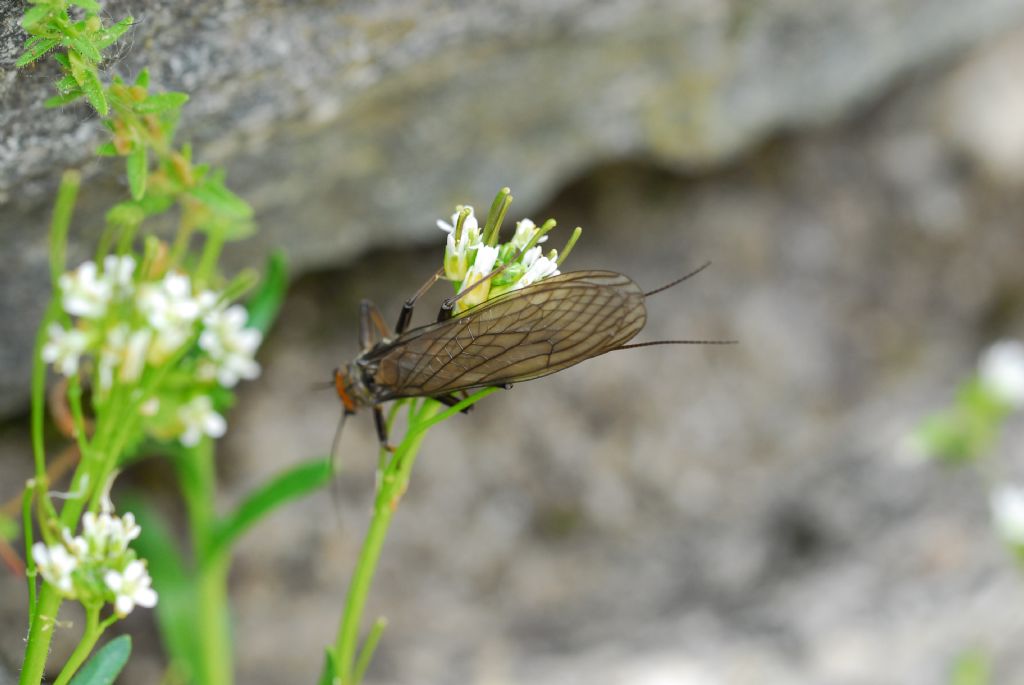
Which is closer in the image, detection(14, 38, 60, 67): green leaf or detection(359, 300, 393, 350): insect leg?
Result: detection(14, 38, 60, 67): green leaf

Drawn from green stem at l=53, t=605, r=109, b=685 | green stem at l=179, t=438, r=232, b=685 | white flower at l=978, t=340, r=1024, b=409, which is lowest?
green stem at l=53, t=605, r=109, b=685

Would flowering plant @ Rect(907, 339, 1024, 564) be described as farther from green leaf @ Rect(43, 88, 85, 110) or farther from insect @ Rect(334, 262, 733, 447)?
green leaf @ Rect(43, 88, 85, 110)

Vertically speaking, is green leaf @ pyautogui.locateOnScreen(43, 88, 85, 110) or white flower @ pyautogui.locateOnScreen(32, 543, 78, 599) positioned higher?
green leaf @ pyautogui.locateOnScreen(43, 88, 85, 110)

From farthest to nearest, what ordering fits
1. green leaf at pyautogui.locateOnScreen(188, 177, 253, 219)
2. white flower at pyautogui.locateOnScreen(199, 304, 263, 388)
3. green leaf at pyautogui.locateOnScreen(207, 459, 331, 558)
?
green leaf at pyautogui.locateOnScreen(207, 459, 331, 558), white flower at pyautogui.locateOnScreen(199, 304, 263, 388), green leaf at pyautogui.locateOnScreen(188, 177, 253, 219)

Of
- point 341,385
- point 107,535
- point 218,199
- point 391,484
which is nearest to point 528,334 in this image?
point 391,484

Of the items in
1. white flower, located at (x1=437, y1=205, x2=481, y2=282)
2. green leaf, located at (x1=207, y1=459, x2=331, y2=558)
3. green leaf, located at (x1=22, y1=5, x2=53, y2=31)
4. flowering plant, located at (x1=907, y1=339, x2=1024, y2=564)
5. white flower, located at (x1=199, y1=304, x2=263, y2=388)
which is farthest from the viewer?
flowering plant, located at (x1=907, y1=339, x2=1024, y2=564)

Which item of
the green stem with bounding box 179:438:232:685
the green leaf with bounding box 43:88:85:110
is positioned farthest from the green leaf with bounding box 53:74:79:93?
the green stem with bounding box 179:438:232:685

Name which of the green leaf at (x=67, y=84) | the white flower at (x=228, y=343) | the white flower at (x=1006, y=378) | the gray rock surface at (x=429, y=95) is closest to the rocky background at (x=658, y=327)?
the gray rock surface at (x=429, y=95)
